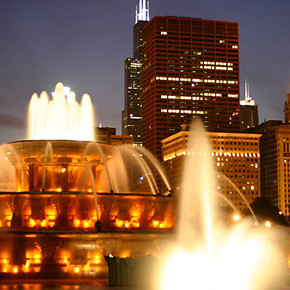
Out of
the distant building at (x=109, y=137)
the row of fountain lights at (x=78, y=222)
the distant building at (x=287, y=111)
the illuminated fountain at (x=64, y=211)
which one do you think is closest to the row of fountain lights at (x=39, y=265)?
the illuminated fountain at (x=64, y=211)

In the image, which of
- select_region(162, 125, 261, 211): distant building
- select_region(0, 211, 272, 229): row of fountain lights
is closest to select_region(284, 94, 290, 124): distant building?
select_region(162, 125, 261, 211): distant building

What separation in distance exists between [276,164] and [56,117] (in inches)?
5156

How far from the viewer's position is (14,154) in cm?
4391

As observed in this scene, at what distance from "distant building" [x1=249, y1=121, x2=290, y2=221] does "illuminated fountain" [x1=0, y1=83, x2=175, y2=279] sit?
126204 millimetres

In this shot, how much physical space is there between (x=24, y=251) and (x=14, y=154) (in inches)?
375

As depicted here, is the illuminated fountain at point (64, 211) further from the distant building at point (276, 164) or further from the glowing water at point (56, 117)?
the distant building at point (276, 164)

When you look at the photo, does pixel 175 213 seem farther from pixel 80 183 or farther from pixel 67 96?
pixel 67 96

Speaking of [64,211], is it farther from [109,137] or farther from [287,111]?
[287,111]

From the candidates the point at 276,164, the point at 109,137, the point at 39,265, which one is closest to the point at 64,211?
the point at 39,265

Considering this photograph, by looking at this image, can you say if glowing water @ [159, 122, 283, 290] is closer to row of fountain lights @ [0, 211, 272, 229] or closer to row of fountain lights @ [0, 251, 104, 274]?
row of fountain lights @ [0, 211, 272, 229]

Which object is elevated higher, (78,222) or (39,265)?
(78,222)

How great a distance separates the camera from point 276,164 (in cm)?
17212

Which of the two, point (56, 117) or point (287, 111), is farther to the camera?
point (287, 111)

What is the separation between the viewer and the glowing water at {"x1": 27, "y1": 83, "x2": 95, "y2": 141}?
47469mm
